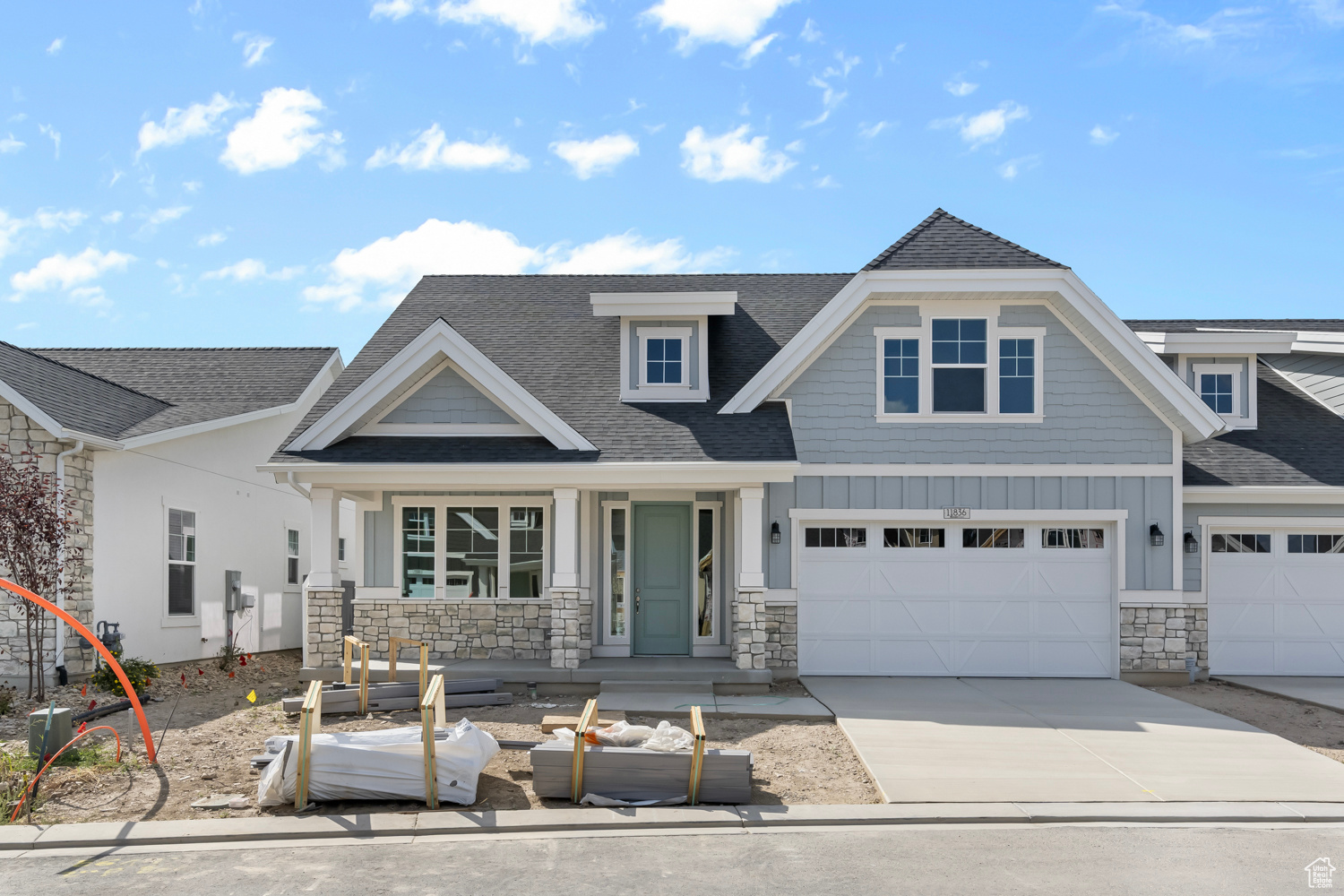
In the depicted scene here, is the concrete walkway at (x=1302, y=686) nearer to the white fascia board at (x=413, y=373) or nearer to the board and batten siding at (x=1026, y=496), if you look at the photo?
the board and batten siding at (x=1026, y=496)

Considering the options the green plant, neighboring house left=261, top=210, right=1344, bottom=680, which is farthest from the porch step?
the green plant

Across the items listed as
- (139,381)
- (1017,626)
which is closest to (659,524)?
(1017,626)

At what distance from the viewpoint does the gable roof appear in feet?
42.1

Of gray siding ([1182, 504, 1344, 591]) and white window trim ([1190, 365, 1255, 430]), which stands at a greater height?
white window trim ([1190, 365, 1255, 430])

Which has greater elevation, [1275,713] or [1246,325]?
[1246,325]

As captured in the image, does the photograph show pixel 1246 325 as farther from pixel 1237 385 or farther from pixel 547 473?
pixel 547 473

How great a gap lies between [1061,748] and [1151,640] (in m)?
4.92

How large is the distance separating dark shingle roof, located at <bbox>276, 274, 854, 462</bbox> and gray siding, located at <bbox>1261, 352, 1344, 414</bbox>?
7447 millimetres

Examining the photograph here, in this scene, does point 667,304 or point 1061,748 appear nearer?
point 1061,748

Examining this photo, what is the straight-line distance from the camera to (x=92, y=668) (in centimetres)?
1262

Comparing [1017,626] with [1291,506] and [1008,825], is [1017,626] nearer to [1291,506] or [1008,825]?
[1291,506]

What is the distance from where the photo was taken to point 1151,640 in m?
13.0

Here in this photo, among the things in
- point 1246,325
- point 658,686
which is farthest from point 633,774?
point 1246,325

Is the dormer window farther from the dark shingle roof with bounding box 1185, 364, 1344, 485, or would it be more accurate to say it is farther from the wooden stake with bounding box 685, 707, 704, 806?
the wooden stake with bounding box 685, 707, 704, 806
